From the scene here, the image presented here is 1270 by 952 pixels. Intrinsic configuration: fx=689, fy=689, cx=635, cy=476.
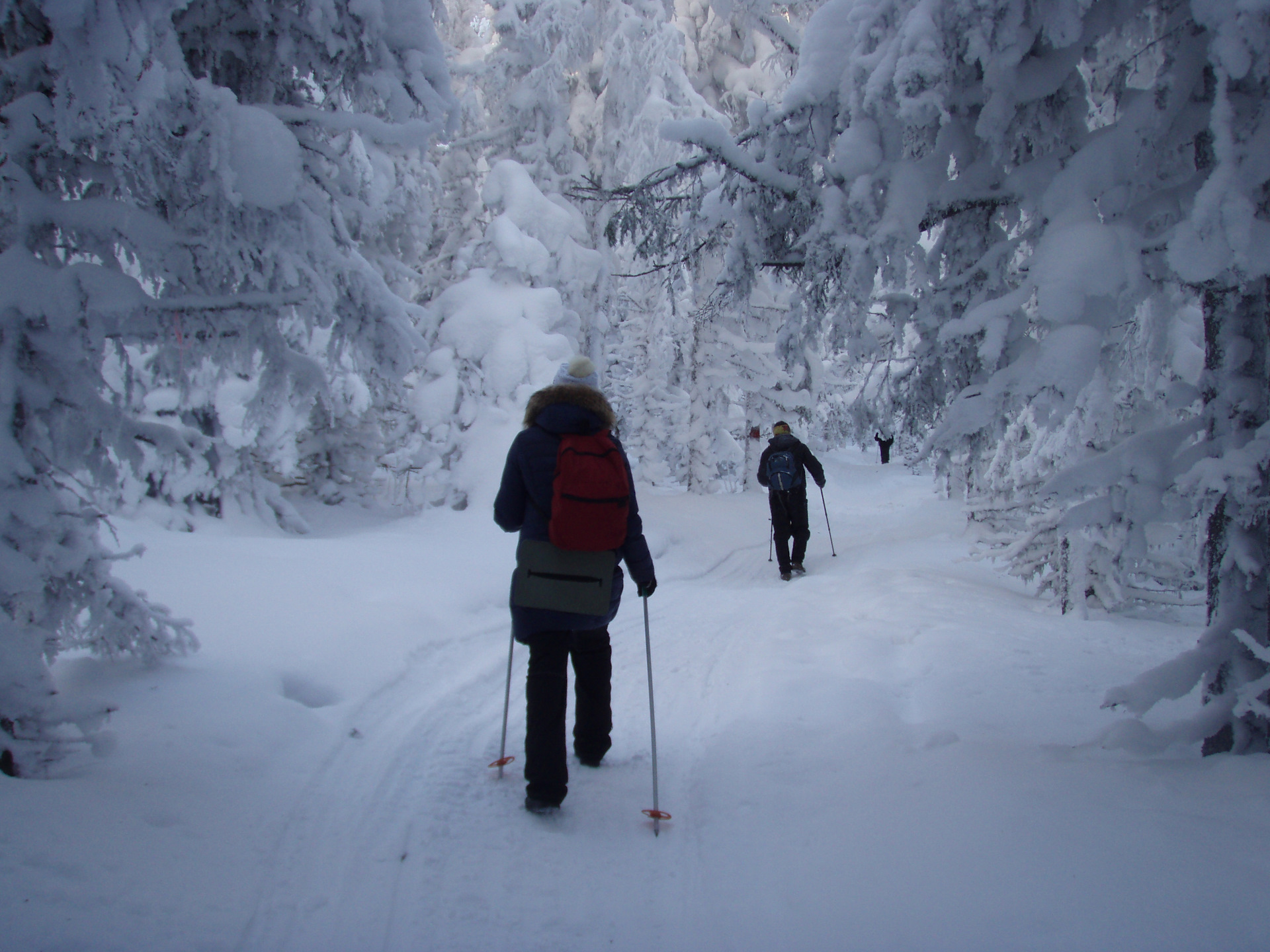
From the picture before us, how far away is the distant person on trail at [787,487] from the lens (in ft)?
32.9

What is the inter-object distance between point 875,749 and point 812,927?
1465mm

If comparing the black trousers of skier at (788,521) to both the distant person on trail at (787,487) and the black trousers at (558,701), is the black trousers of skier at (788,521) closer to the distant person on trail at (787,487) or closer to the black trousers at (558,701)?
the distant person on trail at (787,487)

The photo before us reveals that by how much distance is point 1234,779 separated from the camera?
2.79m

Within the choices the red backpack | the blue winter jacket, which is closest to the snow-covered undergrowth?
the blue winter jacket

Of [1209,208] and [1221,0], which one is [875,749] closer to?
[1209,208]

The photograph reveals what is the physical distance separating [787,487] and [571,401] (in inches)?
279

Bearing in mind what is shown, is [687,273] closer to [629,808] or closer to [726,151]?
[726,151]

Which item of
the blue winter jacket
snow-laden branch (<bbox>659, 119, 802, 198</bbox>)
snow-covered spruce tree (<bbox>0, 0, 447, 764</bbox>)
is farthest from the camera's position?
snow-laden branch (<bbox>659, 119, 802, 198</bbox>)

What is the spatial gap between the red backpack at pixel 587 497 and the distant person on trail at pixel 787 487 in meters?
7.04

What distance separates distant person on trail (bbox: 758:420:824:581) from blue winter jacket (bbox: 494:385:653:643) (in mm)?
6814

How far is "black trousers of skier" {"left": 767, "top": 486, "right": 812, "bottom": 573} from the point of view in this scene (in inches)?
396

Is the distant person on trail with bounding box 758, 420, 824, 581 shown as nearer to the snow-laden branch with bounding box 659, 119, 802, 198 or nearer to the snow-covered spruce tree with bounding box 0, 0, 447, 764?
the snow-laden branch with bounding box 659, 119, 802, 198

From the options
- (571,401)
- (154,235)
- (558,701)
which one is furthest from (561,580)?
(154,235)

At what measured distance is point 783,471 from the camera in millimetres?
9977
